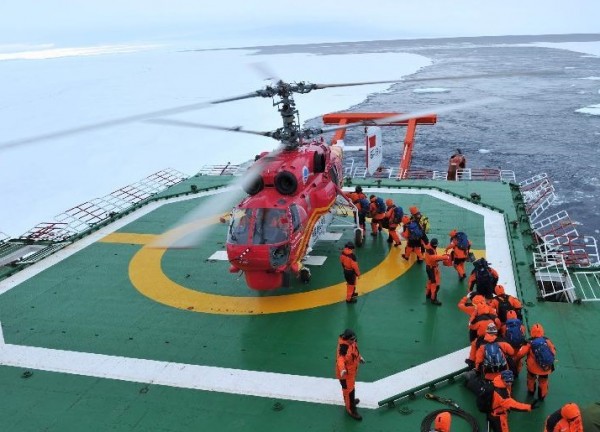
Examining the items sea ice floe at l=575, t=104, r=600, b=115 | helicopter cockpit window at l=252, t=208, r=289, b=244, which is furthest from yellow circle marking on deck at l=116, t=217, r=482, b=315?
sea ice floe at l=575, t=104, r=600, b=115

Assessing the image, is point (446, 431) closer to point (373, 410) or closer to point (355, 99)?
point (373, 410)

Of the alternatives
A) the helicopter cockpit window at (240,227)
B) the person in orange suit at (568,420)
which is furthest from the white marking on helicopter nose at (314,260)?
the person in orange suit at (568,420)

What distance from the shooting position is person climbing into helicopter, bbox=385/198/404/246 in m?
12.0

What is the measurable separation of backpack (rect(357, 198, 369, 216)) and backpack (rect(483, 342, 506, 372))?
6682 mm

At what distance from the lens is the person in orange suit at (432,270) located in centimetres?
962

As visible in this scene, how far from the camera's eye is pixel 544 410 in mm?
7031

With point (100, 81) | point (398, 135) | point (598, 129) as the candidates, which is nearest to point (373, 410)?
point (398, 135)

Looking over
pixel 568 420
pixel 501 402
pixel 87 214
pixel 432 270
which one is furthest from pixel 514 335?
pixel 87 214

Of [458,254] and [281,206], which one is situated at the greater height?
[281,206]

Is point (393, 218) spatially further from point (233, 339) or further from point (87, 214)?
point (87, 214)

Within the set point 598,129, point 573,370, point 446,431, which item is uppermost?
point 446,431

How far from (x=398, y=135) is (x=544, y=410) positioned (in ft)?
104

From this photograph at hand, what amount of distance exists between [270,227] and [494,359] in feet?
15.1

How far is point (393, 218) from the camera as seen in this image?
1206 cm
